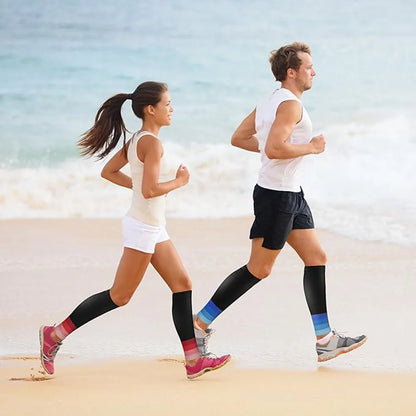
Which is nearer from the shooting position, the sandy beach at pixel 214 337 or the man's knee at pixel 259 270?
the sandy beach at pixel 214 337

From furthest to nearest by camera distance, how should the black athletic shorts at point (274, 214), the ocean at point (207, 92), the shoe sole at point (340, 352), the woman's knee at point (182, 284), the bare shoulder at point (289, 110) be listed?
the ocean at point (207, 92)
the shoe sole at point (340, 352)
the black athletic shorts at point (274, 214)
the bare shoulder at point (289, 110)
the woman's knee at point (182, 284)

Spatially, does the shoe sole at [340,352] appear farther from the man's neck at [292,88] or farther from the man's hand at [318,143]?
the man's neck at [292,88]

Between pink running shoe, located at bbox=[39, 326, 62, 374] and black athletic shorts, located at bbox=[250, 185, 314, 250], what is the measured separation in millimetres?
896

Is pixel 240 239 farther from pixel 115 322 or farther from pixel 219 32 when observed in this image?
pixel 219 32

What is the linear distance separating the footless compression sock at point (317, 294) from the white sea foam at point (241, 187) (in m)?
4.61

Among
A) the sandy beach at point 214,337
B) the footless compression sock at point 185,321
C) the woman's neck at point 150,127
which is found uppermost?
the woman's neck at point 150,127

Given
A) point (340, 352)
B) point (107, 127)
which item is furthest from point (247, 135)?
point (340, 352)

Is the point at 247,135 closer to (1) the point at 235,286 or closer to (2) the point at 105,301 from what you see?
(1) the point at 235,286

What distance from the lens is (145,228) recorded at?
371 cm

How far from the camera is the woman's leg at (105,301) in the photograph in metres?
3.72

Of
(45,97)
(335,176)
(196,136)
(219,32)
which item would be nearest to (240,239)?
(335,176)

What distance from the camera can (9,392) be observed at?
3502 millimetres

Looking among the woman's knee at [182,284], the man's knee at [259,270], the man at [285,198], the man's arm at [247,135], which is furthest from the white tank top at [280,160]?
the woman's knee at [182,284]

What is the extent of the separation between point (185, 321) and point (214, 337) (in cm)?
121
